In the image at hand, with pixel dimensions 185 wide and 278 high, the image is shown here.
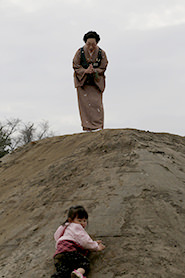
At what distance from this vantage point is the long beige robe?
A: 6512 millimetres

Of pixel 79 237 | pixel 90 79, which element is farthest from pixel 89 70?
pixel 79 237

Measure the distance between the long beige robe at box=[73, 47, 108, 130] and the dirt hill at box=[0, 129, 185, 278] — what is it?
787 mm

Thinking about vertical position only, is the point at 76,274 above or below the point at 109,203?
below

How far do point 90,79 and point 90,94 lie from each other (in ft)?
1.05

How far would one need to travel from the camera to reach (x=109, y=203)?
11.5 feet

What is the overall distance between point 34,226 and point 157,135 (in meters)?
3.14

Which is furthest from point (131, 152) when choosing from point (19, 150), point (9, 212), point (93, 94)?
point (19, 150)

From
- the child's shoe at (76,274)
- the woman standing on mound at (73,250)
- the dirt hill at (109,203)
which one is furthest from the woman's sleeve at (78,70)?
the child's shoe at (76,274)

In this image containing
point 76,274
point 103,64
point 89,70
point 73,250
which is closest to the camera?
point 76,274

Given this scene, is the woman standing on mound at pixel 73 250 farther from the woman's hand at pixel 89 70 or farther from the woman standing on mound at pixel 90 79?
the woman's hand at pixel 89 70

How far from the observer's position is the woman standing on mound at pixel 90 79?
6.47 m

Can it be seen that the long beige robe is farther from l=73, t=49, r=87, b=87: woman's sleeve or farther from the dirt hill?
the dirt hill

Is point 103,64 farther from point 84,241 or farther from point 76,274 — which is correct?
point 76,274

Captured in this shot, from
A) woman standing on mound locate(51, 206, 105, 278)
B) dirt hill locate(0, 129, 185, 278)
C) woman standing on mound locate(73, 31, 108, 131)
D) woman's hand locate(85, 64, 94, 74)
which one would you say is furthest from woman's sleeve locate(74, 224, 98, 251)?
woman's hand locate(85, 64, 94, 74)
